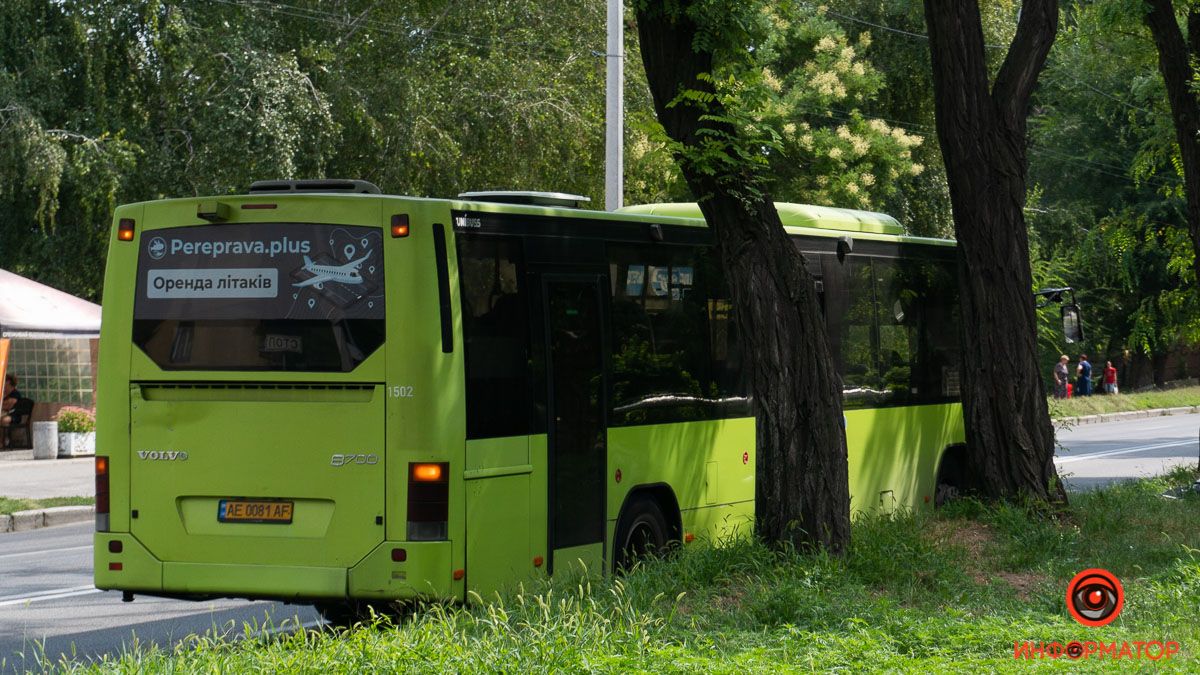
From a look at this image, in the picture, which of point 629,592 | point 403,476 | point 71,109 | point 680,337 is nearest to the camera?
point 629,592

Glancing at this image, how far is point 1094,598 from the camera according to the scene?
7.88 m

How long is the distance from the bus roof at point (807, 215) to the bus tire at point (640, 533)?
2.91 m

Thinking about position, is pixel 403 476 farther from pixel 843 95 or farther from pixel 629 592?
pixel 843 95

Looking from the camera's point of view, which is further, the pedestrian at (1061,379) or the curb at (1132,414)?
the pedestrian at (1061,379)

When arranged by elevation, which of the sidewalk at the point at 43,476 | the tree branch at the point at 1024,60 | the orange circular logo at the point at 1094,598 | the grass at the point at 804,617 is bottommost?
the sidewalk at the point at 43,476

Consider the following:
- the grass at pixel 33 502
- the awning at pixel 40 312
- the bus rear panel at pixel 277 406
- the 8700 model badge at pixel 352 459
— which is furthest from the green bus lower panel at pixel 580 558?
the awning at pixel 40 312

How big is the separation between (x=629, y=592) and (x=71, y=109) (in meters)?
24.3

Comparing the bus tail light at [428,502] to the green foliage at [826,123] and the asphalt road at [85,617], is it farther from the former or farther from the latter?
the green foliage at [826,123]

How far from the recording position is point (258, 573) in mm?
9148

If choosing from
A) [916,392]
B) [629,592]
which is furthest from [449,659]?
[916,392]

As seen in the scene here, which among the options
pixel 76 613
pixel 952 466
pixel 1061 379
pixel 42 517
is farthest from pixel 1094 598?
pixel 1061 379

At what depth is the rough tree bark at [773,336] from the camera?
397 inches

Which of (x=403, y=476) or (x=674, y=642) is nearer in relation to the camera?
(x=674, y=642)

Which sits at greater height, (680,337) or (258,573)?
(680,337)
